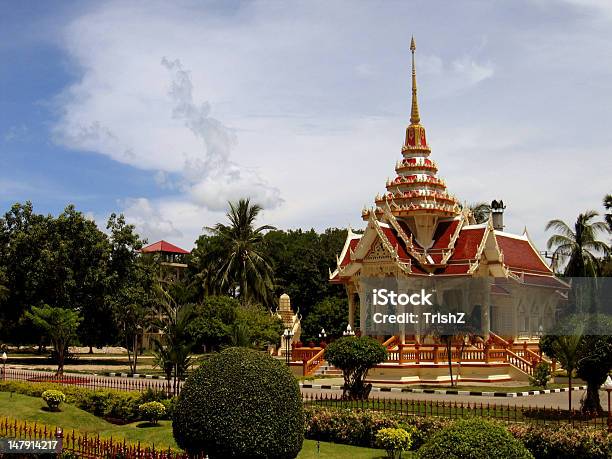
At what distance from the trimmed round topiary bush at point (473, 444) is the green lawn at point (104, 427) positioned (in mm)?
7276

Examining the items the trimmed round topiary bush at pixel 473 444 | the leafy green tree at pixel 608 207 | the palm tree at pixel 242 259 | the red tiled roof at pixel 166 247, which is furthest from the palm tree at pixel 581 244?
the red tiled roof at pixel 166 247

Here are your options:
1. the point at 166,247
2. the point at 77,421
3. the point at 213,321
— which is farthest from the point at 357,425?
the point at 166,247

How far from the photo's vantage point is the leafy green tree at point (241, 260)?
164ft

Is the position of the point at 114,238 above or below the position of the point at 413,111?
below

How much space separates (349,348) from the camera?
81.3 feet

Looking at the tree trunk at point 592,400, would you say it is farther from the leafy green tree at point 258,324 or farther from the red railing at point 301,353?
the leafy green tree at point 258,324

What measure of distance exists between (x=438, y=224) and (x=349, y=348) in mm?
19694

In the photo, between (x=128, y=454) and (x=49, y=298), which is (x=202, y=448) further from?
(x=49, y=298)

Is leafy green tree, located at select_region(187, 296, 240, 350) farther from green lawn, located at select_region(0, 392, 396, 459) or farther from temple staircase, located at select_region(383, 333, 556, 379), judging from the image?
green lawn, located at select_region(0, 392, 396, 459)

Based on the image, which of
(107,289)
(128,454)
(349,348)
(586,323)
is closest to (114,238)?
(107,289)

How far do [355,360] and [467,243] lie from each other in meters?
17.7

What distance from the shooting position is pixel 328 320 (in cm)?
5250

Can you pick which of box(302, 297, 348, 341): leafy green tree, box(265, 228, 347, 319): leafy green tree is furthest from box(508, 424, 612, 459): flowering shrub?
box(265, 228, 347, 319): leafy green tree

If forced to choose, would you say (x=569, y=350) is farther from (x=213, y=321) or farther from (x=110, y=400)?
(x=213, y=321)
